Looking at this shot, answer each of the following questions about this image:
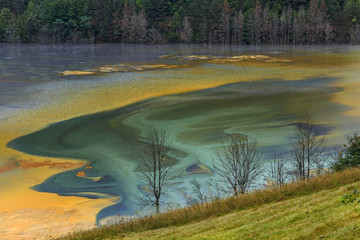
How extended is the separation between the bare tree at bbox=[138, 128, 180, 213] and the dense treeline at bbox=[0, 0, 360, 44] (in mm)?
111602

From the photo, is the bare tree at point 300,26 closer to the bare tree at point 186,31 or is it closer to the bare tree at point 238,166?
the bare tree at point 186,31

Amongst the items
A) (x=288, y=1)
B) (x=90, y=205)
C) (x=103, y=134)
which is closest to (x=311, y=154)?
(x=90, y=205)

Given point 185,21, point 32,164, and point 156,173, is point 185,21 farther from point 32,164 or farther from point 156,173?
point 156,173

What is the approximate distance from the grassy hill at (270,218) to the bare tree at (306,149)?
6.02 meters

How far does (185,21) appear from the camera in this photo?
143125 mm

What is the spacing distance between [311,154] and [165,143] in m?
11.5

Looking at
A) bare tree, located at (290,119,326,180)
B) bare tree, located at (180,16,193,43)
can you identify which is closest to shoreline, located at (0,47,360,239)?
bare tree, located at (290,119,326,180)

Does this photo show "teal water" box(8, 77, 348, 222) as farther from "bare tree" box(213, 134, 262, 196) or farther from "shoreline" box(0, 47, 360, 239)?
"shoreline" box(0, 47, 360, 239)

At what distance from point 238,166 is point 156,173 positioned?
541 centimetres

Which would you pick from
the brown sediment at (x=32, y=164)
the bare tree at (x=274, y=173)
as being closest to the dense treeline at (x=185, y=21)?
the bare tree at (x=274, y=173)

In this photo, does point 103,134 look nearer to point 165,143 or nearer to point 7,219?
point 165,143

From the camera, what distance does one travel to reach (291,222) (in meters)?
14.9

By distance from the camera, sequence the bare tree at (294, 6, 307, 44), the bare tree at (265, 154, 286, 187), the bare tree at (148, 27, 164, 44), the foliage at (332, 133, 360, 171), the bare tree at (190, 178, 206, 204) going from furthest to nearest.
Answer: the bare tree at (148, 27, 164, 44)
the bare tree at (294, 6, 307, 44)
the bare tree at (265, 154, 286, 187)
the bare tree at (190, 178, 206, 204)
the foliage at (332, 133, 360, 171)

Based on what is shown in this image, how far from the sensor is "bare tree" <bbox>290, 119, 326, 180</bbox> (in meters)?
27.8
